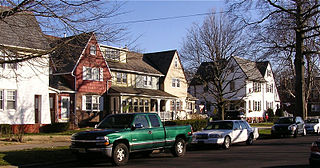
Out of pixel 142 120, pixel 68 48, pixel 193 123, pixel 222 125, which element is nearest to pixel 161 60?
pixel 193 123

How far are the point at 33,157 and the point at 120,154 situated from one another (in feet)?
11.4

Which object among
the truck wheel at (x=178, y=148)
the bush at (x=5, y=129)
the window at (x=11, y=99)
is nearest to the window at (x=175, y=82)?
the window at (x=11, y=99)

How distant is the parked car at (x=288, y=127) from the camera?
26859 millimetres

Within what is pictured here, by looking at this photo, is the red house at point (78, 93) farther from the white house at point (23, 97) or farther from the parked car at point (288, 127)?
the parked car at point (288, 127)

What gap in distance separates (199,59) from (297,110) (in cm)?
905

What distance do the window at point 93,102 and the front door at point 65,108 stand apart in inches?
95.4

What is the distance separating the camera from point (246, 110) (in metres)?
56.6

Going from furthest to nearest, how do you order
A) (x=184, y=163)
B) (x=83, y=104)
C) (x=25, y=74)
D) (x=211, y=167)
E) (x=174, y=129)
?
(x=83, y=104) < (x=25, y=74) < (x=174, y=129) < (x=184, y=163) < (x=211, y=167)

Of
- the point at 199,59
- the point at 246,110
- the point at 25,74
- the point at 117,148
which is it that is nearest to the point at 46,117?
the point at 25,74

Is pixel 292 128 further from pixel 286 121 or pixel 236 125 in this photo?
pixel 236 125

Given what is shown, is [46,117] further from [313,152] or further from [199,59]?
[313,152]

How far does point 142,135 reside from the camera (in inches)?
540

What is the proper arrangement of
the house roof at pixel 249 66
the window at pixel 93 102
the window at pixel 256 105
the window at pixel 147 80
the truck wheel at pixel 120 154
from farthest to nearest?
1. the window at pixel 256 105
2. the window at pixel 147 80
3. the window at pixel 93 102
4. the house roof at pixel 249 66
5. the truck wheel at pixel 120 154

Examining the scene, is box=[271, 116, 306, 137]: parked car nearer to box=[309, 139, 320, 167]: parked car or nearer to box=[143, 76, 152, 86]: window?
box=[309, 139, 320, 167]: parked car
